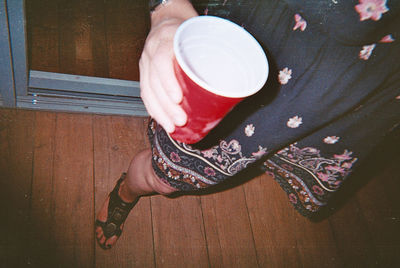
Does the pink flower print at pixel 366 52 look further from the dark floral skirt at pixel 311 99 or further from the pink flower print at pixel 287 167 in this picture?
the pink flower print at pixel 287 167

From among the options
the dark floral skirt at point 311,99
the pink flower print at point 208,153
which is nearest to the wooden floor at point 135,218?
the dark floral skirt at point 311,99

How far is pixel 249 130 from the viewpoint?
1.98 ft

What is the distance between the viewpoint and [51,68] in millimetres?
1243

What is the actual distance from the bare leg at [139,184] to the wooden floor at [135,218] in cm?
5

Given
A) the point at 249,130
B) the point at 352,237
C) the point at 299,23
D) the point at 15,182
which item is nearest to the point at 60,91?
the point at 15,182

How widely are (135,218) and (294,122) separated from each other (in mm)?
810

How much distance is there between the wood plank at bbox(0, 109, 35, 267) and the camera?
0.91 m

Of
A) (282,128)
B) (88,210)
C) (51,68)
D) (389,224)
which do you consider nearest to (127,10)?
(51,68)

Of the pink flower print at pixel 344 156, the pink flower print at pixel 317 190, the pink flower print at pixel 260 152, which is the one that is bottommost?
the pink flower print at pixel 317 190

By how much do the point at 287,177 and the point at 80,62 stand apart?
3.69 ft

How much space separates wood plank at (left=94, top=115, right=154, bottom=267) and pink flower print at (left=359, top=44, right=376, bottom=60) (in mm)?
951

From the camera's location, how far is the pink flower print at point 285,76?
0.52m

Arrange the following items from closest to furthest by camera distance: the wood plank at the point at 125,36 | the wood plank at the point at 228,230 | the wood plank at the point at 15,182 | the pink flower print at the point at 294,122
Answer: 1. the pink flower print at the point at 294,122
2. the wood plank at the point at 15,182
3. the wood plank at the point at 228,230
4. the wood plank at the point at 125,36

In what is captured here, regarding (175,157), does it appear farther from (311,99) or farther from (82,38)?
(82,38)
